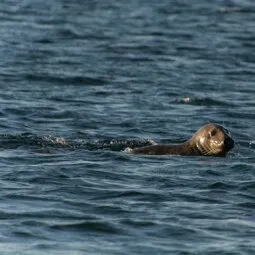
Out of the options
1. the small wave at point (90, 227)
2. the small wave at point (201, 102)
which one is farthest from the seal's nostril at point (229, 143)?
the small wave at point (201, 102)

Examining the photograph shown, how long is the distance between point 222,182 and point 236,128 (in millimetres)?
5250

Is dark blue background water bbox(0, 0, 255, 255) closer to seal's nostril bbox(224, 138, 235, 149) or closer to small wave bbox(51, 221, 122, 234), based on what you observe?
small wave bbox(51, 221, 122, 234)

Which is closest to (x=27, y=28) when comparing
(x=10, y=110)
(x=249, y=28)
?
(x=249, y=28)

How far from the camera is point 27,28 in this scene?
113ft

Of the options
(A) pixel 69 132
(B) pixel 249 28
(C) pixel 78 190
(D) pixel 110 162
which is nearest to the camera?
(C) pixel 78 190

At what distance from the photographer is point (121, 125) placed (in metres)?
21.3

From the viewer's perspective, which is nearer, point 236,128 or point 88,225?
point 88,225

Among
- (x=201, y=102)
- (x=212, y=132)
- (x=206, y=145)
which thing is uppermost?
(x=212, y=132)

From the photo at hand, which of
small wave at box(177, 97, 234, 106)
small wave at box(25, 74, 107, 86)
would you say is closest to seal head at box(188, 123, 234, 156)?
small wave at box(177, 97, 234, 106)

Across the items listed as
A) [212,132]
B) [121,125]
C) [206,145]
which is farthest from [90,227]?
[121,125]

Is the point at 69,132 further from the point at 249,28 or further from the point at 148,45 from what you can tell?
the point at 249,28

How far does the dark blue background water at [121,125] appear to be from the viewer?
13.8m

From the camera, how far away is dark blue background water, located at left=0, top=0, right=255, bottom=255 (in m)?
13.8

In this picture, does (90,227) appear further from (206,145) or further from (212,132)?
(212,132)
